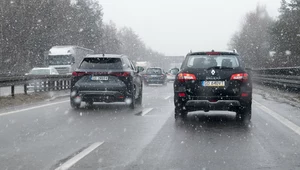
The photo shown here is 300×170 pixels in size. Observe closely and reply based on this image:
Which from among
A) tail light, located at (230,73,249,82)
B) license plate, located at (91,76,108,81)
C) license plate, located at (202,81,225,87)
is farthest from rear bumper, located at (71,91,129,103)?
tail light, located at (230,73,249,82)

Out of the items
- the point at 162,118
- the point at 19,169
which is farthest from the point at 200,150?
the point at 162,118

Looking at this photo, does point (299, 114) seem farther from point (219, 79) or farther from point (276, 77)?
point (276, 77)

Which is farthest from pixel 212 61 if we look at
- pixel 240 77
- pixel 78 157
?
pixel 78 157

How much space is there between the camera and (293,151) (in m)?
6.86

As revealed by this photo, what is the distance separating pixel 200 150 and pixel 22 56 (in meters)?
48.7

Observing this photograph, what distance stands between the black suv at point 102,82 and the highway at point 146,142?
4.54ft

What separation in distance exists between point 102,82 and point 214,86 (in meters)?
4.19

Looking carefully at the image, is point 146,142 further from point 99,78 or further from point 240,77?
point 99,78

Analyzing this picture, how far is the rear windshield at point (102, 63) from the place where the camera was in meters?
13.7

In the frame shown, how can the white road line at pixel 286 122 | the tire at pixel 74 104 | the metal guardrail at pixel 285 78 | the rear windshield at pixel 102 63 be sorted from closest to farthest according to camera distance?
the white road line at pixel 286 122
the rear windshield at pixel 102 63
the tire at pixel 74 104
the metal guardrail at pixel 285 78

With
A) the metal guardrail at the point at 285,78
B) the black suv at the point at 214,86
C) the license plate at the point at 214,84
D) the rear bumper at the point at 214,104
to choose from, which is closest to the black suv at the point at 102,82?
the black suv at the point at 214,86

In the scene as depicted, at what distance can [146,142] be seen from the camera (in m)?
7.68

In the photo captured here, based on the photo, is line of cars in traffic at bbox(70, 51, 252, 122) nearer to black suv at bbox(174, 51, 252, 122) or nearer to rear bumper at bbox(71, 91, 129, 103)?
black suv at bbox(174, 51, 252, 122)

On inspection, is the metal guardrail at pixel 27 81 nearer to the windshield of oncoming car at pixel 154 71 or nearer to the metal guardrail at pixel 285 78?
the metal guardrail at pixel 285 78
